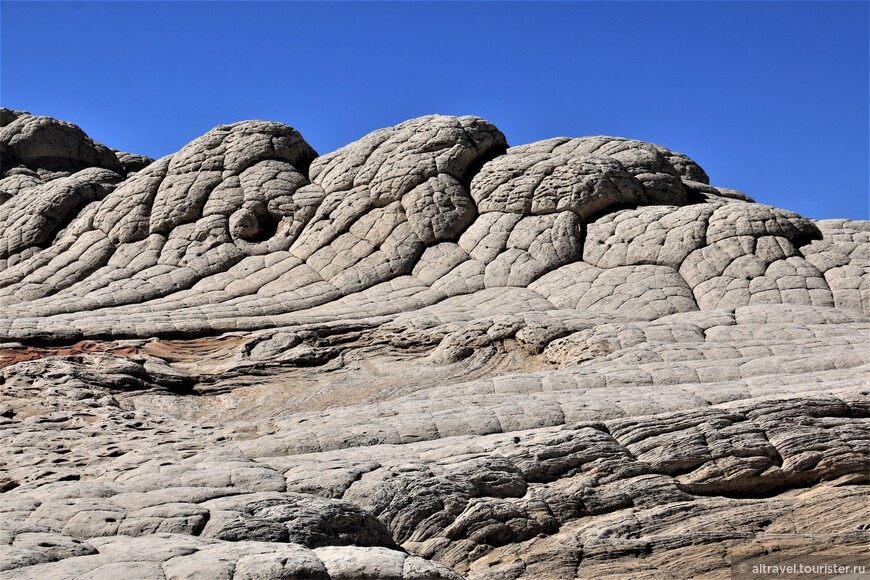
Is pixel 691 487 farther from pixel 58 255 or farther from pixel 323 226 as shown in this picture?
pixel 58 255

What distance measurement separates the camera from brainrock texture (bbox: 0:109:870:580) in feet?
33.8

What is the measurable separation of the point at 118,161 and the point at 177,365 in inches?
599

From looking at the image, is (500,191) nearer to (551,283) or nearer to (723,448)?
(551,283)

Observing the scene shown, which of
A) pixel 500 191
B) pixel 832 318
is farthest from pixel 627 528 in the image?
pixel 500 191

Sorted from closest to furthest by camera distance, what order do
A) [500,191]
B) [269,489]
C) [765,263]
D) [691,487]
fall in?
1. [269,489]
2. [691,487]
3. [765,263]
4. [500,191]

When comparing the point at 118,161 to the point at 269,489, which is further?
the point at 118,161

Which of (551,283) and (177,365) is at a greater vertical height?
(551,283)

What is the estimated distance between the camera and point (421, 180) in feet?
68.9

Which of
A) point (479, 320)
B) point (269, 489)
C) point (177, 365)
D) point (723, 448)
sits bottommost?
point (269, 489)

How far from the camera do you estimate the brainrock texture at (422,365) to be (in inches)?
406

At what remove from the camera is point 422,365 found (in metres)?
15.9

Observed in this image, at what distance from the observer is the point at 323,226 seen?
20953 millimetres

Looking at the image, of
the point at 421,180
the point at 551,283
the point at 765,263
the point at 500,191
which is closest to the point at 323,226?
the point at 421,180

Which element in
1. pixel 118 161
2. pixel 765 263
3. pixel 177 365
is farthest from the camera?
pixel 118 161
